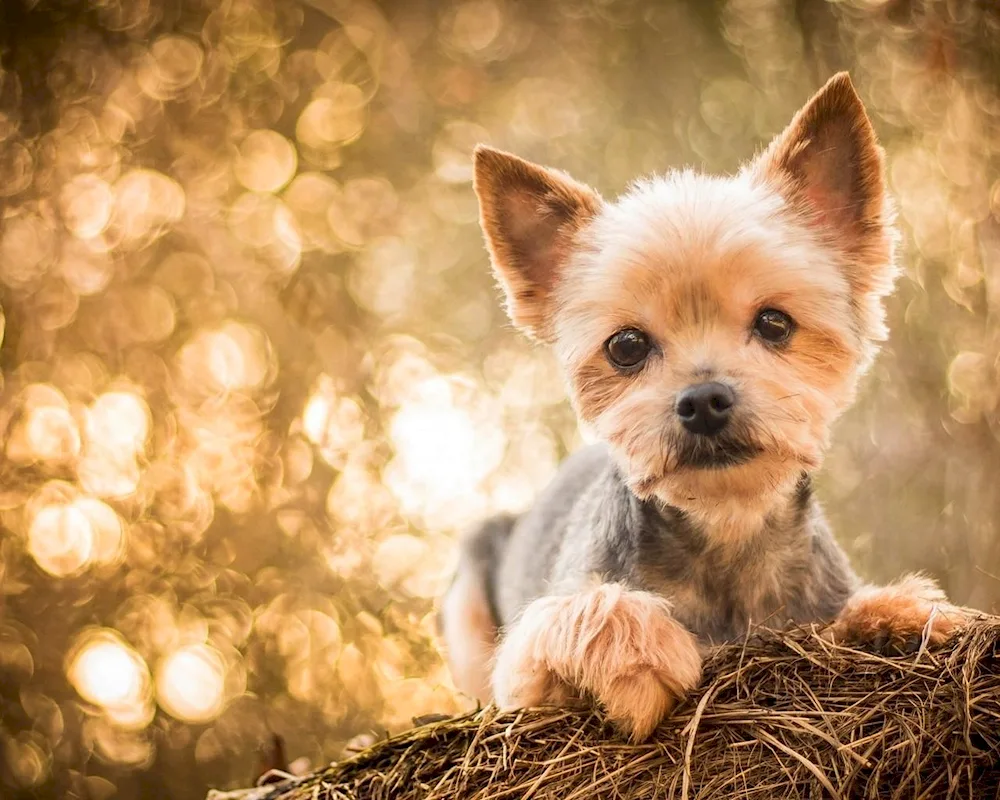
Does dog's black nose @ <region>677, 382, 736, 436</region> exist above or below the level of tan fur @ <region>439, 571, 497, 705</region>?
above

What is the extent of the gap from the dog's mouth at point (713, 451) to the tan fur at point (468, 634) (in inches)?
55.7

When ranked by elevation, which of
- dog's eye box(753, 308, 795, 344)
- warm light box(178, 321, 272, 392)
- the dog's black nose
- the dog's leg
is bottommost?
warm light box(178, 321, 272, 392)

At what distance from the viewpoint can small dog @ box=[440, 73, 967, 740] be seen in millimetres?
2217

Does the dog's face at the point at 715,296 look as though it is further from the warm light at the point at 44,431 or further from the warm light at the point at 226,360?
the warm light at the point at 44,431

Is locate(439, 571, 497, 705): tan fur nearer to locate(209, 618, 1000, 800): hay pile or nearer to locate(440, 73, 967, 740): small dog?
locate(440, 73, 967, 740): small dog

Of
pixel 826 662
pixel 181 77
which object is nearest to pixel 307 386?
pixel 181 77

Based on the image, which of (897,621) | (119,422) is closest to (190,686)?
(119,422)

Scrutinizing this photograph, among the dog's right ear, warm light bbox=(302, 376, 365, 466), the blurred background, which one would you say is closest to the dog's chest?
the dog's right ear

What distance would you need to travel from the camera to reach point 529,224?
3.02 meters

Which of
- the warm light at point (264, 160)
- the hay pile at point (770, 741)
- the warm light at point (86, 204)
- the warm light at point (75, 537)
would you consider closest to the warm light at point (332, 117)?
the warm light at point (264, 160)

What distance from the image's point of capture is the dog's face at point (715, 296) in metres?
2.37

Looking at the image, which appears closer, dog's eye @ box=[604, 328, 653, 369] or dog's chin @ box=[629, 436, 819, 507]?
dog's chin @ box=[629, 436, 819, 507]

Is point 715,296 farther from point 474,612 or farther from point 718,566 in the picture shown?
point 474,612

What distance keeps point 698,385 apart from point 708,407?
60 mm
